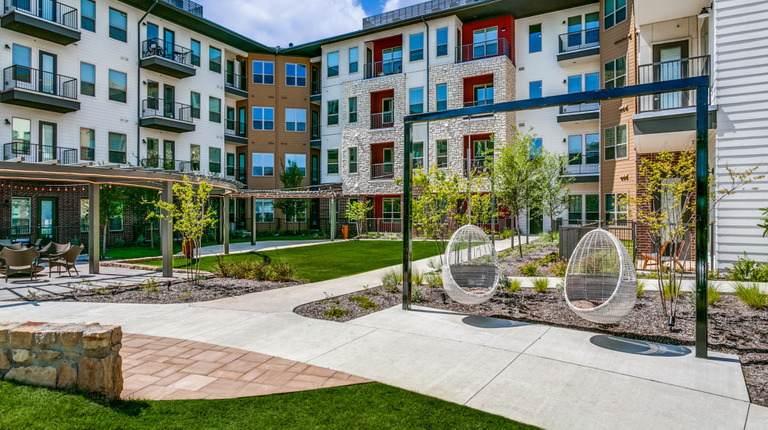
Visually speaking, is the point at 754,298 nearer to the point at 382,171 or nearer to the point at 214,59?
the point at 382,171

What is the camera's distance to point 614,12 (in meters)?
22.2

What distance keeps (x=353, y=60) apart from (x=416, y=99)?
6.06 meters

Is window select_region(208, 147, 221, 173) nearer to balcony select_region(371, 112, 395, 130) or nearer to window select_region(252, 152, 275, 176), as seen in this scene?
window select_region(252, 152, 275, 176)

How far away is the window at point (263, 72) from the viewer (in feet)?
107

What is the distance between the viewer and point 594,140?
25.5 m

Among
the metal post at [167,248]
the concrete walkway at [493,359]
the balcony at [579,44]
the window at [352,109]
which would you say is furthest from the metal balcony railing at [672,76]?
the window at [352,109]

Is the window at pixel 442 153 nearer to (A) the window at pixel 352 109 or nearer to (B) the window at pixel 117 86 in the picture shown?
(A) the window at pixel 352 109

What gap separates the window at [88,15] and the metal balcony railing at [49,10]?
44 cm

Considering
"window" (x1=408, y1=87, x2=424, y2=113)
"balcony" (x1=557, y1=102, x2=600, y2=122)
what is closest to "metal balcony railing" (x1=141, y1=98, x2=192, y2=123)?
"window" (x1=408, y1=87, x2=424, y2=113)

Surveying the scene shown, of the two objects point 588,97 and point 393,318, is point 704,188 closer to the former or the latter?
point 588,97

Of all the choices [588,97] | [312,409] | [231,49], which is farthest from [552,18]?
[312,409]

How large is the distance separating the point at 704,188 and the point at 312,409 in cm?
484

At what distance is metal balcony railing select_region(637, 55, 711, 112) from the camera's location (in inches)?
502

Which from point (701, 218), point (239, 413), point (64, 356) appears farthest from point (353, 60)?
point (239, 413)
